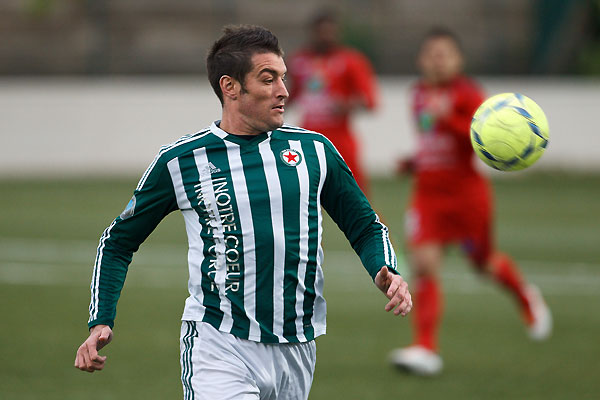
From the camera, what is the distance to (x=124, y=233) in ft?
14.2

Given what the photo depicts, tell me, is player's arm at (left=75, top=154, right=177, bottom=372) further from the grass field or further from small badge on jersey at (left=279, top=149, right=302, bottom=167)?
the grass field

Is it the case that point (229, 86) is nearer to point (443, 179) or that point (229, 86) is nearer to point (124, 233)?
point (124, 233)

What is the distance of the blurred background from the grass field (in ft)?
0.10

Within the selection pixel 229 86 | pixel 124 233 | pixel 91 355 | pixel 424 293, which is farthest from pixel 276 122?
pixel 424 293

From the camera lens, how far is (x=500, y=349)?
8.48 m

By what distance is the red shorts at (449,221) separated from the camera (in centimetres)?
818

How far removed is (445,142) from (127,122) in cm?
1743

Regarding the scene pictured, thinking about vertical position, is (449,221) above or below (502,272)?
above

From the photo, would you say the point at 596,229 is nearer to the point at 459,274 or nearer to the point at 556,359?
the point at 459,274

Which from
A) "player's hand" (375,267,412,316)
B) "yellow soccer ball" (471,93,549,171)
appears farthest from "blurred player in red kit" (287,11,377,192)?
"player's hand" (375,267,412,316)

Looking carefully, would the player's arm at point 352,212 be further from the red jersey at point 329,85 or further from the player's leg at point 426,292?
the red jersey at point 329,85

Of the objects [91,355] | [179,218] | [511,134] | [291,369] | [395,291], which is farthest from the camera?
[179,218]

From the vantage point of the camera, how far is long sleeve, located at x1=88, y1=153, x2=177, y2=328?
4.27m

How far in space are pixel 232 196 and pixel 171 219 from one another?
44.7ft
